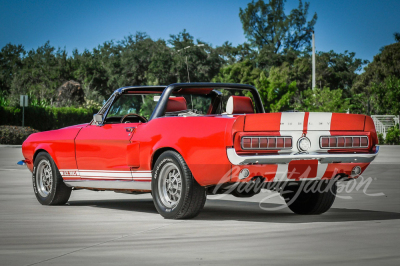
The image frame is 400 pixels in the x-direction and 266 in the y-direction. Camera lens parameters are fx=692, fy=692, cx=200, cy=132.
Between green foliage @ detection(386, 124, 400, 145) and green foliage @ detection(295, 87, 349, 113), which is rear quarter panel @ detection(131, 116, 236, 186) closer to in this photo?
green foliage @ detection(295, 87, 349, 113)

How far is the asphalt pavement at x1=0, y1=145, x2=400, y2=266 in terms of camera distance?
5.67m

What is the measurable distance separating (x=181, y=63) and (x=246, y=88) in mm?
55810

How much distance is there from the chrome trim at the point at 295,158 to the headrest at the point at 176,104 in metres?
1.56

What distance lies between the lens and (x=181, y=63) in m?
64.9

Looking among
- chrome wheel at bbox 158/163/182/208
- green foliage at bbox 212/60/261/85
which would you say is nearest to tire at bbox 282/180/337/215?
chrome wheel at bbox 158/163/182/208

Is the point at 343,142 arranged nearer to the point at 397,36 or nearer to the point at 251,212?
the point at 251,212

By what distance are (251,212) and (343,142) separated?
6.09 feet

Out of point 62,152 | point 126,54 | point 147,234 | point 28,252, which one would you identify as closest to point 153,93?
point 62,152

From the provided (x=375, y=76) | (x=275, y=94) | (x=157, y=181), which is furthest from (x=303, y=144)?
(x=375, y=76)

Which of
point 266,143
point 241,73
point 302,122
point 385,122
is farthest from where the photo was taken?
point 241,73

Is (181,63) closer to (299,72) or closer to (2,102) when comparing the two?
(299,72)

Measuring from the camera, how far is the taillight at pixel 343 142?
304 inches

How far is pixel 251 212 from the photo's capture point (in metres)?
9.12

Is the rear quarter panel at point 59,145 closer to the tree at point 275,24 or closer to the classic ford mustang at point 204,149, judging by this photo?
the classic ford mustang at point 204,149
